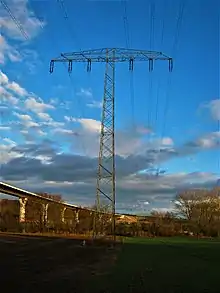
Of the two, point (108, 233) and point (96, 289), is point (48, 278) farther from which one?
point (108, 233)

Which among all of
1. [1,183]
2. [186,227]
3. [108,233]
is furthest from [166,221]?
[1,183]

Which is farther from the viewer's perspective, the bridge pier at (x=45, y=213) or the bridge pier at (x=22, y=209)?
the bridge pier at (x=22, y=209)

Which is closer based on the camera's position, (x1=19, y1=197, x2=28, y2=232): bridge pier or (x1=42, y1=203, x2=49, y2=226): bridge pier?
(x1=42, y1=203, x2=49, y2=226): bridge pier

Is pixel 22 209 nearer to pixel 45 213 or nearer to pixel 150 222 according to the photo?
pixel 45 213

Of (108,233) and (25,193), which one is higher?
(25,193)

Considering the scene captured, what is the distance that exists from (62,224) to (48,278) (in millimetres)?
71115

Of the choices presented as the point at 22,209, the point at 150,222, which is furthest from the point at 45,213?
the point at 150,222

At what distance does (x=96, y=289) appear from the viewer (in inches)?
560

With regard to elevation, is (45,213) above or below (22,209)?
below

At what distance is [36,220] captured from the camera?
84562mm

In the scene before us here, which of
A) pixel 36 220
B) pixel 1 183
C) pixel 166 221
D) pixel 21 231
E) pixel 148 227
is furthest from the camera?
pixel 166 221

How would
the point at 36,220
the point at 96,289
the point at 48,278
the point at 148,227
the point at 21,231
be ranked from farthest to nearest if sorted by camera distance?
the point at 148,227 → the point at 36,220 → the point at 21,231 → the point at 48,278 → the point at 96,289

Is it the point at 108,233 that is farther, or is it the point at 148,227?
the point at 148,227

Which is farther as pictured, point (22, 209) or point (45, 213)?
point (22, 209)
